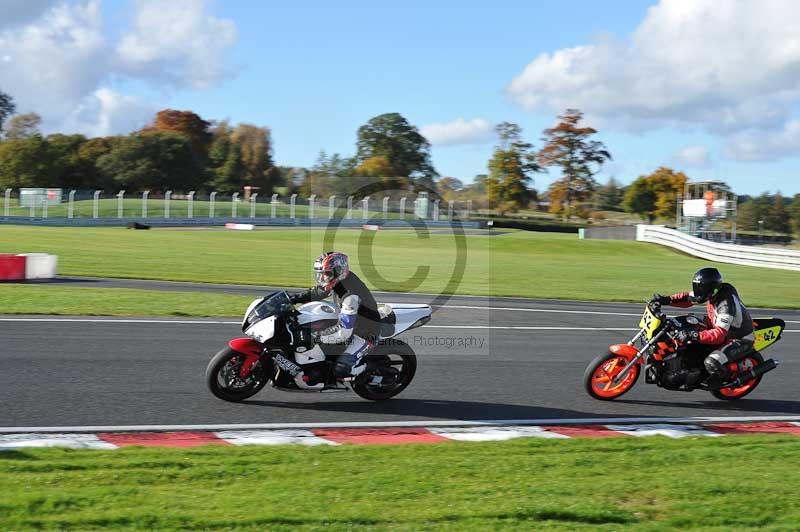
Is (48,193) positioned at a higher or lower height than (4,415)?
higher

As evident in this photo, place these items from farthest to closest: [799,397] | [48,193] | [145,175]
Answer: [145,175] → [48,193] → [799,397]

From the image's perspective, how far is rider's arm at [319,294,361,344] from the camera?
902cm

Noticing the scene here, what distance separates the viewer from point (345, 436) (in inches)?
311

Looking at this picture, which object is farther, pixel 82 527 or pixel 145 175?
pixel 145 175

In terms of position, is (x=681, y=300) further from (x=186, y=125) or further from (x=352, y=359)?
(x=186, y=125)

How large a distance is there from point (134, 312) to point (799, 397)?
38.4 ft

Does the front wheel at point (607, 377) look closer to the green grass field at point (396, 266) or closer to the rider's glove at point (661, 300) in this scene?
the rider's glove at point (661, 300)

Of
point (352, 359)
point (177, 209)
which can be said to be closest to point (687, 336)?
point (352, 359)

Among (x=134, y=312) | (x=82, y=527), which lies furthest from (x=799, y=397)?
(x=134, y=312)

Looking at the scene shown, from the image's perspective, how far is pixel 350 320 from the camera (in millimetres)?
9031

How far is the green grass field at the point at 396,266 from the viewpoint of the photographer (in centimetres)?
2450

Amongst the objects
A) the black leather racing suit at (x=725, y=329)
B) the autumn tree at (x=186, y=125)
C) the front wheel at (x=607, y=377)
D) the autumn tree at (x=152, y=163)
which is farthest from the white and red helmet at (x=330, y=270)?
the autumn tree at (x=186, y=125)

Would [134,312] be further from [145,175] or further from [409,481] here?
[145,175]

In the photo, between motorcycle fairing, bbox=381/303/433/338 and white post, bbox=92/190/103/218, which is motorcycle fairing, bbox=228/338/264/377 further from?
white post, bbox=92/190/103/218
